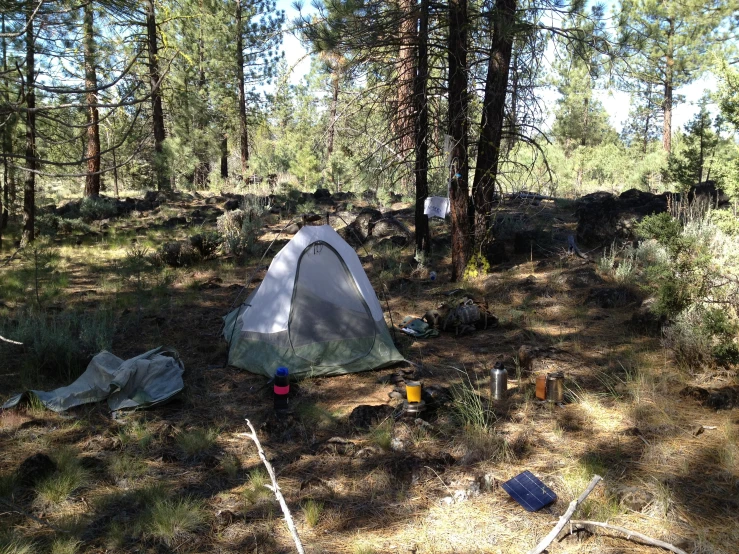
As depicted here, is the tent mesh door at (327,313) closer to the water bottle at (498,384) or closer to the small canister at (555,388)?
the water bottle at (498,384)

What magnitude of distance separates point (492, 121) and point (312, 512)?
20.4ft

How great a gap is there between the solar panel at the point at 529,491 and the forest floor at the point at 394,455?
57mm

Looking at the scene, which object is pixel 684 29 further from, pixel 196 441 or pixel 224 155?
pixel 196 441

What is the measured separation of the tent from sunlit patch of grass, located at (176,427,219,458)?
1.15 meters

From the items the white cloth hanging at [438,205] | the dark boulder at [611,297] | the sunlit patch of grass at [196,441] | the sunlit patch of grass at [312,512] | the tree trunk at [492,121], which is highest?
the tree trunk at [492,121]

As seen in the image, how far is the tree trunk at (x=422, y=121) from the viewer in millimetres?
7822

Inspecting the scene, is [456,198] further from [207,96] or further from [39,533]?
[207,96]

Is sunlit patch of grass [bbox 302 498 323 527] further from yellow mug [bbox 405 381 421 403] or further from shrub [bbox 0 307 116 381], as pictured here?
shrub [bbox 0 307 116 381]

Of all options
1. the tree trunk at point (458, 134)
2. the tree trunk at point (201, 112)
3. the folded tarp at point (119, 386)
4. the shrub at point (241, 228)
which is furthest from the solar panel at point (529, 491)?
the tree trunk at point (201, 112)

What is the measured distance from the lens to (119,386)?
4.59 meters

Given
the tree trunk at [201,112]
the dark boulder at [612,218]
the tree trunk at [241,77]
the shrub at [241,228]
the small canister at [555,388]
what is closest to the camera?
the small canister at [555,388]

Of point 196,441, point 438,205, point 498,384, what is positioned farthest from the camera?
point 438,205

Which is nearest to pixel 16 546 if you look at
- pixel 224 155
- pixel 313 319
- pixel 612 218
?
pixel 313 319

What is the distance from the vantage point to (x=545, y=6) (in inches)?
284
